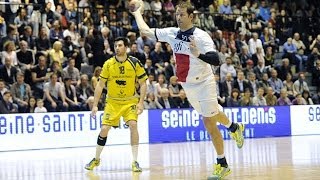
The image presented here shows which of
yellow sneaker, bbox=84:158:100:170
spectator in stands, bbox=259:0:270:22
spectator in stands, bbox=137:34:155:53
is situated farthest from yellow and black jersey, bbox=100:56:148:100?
spectator in stands, bbox=259:0:270:22

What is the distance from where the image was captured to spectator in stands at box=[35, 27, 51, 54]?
20.5 metres

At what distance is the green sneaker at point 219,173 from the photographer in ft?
31.1

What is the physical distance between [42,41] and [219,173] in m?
12.1

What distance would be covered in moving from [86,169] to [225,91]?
12.0 meters

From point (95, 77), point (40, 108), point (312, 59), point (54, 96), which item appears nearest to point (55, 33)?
point (95, 77)

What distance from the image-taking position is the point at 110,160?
1377 cm

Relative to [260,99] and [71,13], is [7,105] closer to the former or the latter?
[71,13]

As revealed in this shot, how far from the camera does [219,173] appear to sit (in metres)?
9.59

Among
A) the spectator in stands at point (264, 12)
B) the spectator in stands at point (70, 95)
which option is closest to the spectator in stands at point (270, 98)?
the spectator in stands at point (264, 12)

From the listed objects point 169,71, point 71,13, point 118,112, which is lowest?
point 118,112

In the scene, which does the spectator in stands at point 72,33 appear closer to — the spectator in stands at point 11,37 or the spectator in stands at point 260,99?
the spectator in stands at point 11,37

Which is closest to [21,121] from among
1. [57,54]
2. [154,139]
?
[57,54]

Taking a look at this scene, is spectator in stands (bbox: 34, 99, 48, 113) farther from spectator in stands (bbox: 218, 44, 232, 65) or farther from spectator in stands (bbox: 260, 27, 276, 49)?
spectator in stands (bbox: 260, 27, 276, 49)

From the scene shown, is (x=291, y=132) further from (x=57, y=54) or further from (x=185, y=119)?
(x=57, y=54)
